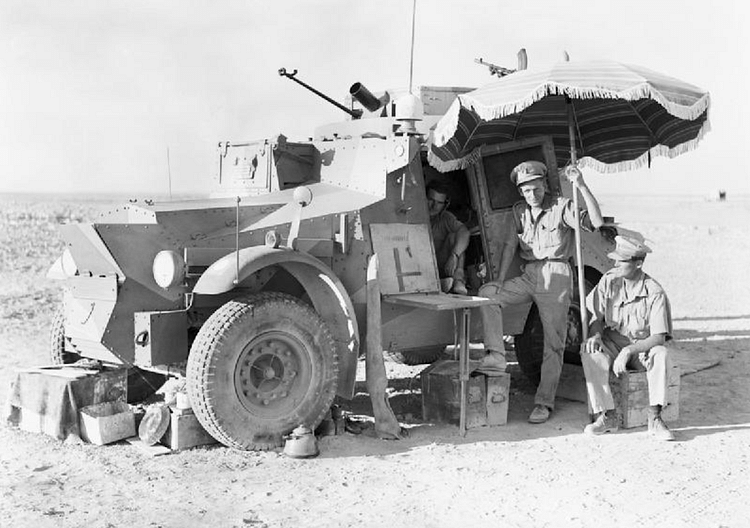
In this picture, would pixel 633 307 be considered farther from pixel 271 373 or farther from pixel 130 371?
pixel 130 371

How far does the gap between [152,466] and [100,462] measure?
0.38 m

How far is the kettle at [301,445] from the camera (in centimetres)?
593

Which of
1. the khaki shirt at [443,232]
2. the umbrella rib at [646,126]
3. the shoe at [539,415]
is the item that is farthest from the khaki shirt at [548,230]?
the shoe at [539,415]

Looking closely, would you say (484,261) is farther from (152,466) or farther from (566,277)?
(152,466)

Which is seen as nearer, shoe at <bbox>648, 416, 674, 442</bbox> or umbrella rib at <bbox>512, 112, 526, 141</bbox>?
shoe at <bbox>648, 416, 674, 442</bbox>

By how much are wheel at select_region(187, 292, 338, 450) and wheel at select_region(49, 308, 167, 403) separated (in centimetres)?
181

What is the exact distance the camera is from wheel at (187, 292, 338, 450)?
5.85 meters

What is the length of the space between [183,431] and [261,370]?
0.67 m

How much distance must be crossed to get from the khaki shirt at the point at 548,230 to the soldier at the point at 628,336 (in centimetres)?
57

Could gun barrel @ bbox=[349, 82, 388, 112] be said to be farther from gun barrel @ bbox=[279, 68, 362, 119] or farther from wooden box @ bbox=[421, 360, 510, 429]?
wooden box @ bbox=[421, 360, 510, 429]

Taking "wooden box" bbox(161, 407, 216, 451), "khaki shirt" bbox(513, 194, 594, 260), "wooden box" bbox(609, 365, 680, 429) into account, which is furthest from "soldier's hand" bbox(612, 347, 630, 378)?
"wooden box" bbox(161, 407, 216, 451)

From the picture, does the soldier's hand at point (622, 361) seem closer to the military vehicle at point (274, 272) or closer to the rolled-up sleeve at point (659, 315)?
the rolled-up sleeve at point (659, 315)

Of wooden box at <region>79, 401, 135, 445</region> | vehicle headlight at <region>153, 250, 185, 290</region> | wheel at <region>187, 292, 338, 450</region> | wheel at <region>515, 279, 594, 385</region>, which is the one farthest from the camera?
wheel at <region>515, 279, 594, 385</region>

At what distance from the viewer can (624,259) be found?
683 cm
